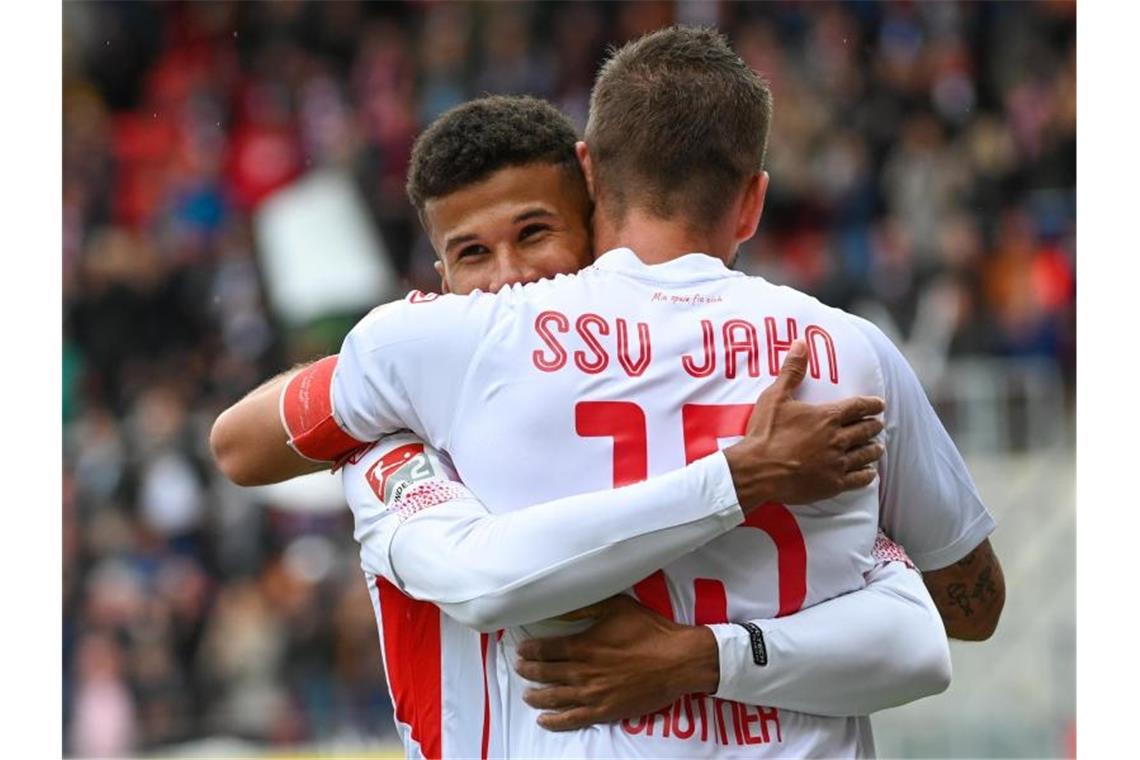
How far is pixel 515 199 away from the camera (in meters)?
3.61

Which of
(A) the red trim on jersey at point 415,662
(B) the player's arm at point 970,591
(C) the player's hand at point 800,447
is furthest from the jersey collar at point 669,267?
(B) the player's arm at point 970,591

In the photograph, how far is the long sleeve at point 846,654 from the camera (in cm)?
297

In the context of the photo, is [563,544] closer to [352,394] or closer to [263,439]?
[352,394]

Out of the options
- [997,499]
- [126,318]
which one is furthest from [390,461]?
[126,318]

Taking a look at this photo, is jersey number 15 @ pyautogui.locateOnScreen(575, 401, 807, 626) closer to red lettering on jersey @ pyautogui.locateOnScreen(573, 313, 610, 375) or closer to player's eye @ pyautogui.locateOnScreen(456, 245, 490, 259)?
red lettering on jersey @ pyautogui.locateOnScreen(573, 313, 610, 375)

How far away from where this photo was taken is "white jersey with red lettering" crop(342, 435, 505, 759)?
3129 mm

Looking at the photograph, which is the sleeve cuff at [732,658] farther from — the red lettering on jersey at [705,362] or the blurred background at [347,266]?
the blurred background at [347,266]

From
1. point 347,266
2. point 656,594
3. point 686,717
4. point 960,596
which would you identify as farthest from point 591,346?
point 347,266

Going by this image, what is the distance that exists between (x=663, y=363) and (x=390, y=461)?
52 cm

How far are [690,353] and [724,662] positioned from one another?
53 cm

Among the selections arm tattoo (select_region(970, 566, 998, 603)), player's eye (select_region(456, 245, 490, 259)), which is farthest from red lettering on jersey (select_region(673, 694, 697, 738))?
player's eye (select_region(456, 245, 490, 259))

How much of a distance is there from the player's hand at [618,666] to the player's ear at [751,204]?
28.8 inches

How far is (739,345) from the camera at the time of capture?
3.07 metres

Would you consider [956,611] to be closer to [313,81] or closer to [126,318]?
[126,318]
